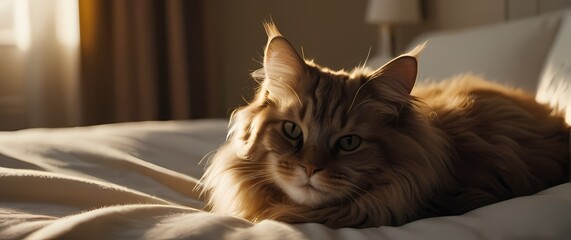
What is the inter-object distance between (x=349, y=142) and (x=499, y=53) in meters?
1.02

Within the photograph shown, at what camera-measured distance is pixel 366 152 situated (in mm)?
1073

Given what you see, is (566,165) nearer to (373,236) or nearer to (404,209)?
(404,209)

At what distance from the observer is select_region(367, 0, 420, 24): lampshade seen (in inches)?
127

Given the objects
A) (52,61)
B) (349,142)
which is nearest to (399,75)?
(349,142)

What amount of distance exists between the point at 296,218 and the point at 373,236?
7.9 inches

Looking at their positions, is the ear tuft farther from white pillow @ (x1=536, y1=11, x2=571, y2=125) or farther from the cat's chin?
white pillow @ (x1=536, y1=11, x2=571, y2=125)

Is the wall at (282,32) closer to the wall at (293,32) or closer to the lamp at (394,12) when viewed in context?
the wall at (293,32)

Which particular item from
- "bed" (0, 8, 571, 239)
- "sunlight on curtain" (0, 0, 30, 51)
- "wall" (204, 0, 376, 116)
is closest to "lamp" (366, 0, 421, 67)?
"wall" (204, 0, 376, 116)

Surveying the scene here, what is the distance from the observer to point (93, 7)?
3279 millimetres

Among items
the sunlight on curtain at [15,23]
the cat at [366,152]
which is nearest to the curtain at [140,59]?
the sunlight on curtain at [15,23]

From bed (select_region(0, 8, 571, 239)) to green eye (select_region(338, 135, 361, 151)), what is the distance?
191 millimetres

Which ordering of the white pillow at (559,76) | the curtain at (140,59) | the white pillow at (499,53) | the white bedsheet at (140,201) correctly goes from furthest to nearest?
the curtain at (140,59), the white pillow at (499,53), the white pillow at (559,76), the white bedsheet at (140,201)

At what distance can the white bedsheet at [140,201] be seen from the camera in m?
0.86

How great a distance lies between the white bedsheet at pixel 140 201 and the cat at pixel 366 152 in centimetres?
11
